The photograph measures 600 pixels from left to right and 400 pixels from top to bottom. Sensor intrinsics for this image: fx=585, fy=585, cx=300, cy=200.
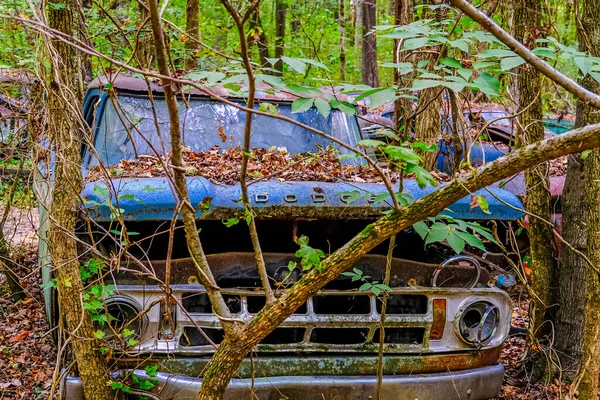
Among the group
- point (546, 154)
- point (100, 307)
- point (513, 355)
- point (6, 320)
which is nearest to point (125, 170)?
point (100, 307)

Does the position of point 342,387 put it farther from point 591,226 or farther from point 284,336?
point 591,226

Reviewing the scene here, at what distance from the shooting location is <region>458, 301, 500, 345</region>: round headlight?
3.02 metres

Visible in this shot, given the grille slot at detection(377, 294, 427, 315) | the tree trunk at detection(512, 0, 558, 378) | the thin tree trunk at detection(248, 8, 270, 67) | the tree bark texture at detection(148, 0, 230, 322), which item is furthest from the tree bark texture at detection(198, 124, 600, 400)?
the thin tree trunk at detection(248, 8, 270, 67)

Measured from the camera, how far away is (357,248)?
2.07 metres

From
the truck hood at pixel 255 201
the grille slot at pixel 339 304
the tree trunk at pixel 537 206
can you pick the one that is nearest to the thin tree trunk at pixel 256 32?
the truck hood at pixel 255 201

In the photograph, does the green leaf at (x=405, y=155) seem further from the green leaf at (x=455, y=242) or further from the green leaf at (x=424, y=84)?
the green leaf at (x=455, y=242)

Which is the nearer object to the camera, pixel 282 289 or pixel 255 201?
pixel 255 201

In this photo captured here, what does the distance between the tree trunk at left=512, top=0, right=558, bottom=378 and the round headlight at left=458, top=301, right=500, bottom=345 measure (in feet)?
2.40

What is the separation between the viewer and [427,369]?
299 centimetres

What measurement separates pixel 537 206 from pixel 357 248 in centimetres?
211

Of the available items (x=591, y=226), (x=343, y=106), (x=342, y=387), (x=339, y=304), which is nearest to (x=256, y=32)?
(x=339, y=304)

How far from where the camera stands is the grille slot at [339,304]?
3.34 metres

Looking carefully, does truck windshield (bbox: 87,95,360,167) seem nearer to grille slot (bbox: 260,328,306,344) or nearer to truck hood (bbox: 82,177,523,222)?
truck hood (bbox: 82,177,523,222)

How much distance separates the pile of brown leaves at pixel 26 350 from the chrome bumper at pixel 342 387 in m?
0.94
